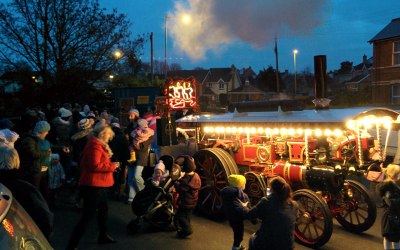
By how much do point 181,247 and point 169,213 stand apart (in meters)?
0.66

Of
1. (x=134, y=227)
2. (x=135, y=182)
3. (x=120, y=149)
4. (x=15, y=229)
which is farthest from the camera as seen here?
(x=135, y=182)

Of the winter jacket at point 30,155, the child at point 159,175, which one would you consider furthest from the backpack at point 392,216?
the winter jacket at point 30,155

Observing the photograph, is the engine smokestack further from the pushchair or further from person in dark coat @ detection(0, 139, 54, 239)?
person in dark coat @ detection(0, 139, 54, 239)

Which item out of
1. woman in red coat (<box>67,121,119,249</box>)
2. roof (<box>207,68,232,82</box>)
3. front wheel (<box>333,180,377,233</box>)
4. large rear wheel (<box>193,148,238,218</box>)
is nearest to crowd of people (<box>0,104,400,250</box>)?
woman in red coat (<box>67,121,119,249</box>)

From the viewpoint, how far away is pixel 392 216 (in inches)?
178

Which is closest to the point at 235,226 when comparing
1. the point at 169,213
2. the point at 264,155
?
the point at 169,213

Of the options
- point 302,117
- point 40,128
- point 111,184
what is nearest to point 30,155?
point 40,128

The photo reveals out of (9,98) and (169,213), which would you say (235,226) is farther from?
(9,98)

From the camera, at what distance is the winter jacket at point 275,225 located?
395cm

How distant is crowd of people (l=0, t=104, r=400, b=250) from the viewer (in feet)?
13.0

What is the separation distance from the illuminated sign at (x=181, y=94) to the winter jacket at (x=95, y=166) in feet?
9.67

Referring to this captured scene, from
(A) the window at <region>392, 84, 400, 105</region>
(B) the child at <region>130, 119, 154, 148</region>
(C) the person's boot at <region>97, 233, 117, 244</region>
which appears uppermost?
(A) the window at <region>392, 84, 400, 105</region>

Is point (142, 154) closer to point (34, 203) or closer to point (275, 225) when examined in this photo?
point (34, 203)

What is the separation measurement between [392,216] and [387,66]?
2372 cm
